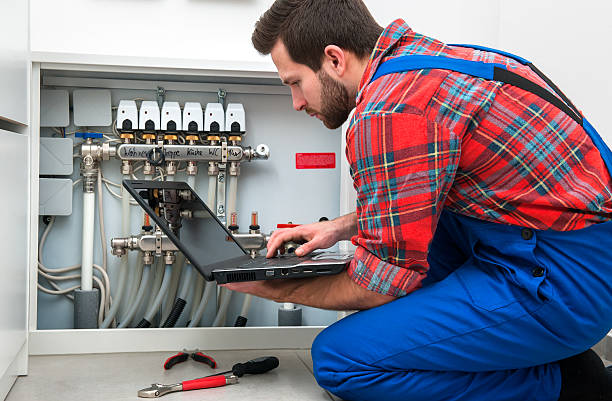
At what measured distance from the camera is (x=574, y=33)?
1561 mm

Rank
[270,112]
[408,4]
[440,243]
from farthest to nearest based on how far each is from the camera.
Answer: [270,112] < [408,4] < [440,243]

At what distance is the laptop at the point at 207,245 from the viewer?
1.03m

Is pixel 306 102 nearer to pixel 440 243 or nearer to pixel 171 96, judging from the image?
pixel 440 243

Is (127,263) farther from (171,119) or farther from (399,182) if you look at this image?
(399,182)

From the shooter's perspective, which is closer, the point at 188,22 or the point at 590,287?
the point at 590,287

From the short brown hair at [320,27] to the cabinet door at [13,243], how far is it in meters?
0.56

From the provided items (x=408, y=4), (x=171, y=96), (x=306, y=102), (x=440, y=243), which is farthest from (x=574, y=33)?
(x=171, y=96)

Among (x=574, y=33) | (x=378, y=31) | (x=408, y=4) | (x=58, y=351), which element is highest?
(x=408, y=4)

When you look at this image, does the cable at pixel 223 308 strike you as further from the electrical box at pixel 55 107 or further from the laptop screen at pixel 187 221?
the electrical box at pixel 55 107

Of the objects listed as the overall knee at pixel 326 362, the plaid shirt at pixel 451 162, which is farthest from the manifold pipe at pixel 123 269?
the plaid shirt at pixel 451 162

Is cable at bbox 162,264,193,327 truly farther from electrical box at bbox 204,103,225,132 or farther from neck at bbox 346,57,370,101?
neck at bbox 346,57,370,101

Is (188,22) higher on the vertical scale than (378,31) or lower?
higher

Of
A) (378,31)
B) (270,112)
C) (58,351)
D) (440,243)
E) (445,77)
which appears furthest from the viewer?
(270,112)

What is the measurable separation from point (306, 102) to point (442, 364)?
56 centimetres
